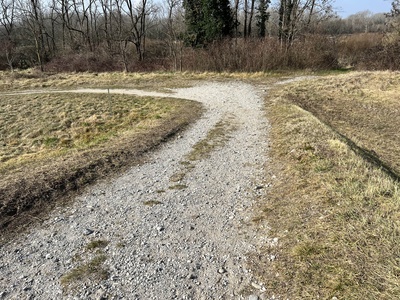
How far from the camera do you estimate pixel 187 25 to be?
27.1 meters

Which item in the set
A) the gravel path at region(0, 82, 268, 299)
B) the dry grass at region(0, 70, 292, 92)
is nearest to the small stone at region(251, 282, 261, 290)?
the gravel path at region(0, 82, 268, 299)

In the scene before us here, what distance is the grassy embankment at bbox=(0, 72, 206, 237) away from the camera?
4.90 m

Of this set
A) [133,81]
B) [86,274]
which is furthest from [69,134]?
[133,81]

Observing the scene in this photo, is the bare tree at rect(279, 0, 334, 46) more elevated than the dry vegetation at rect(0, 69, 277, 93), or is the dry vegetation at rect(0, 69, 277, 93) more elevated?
the bare tree at rect(279, 0, 334, 46)

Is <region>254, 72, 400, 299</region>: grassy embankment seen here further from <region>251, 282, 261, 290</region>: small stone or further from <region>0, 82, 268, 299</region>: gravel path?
<region>0, 82, 268, 299</region>: gravel path

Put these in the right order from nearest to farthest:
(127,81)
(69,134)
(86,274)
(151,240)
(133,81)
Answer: (86,274)
(151,240)
(69,134)
(133,81)
(127,81)

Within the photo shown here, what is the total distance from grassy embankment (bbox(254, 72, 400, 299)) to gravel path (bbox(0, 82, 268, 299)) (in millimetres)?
350

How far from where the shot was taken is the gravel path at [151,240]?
9.76 feet

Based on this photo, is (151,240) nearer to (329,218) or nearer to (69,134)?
(329,218)

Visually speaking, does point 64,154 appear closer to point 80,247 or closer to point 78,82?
point 80,247

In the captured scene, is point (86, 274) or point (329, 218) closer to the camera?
point (86, 274)

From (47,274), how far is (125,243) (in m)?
0.85

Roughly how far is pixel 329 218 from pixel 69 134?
9.03 m

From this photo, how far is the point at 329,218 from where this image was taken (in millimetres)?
3725
